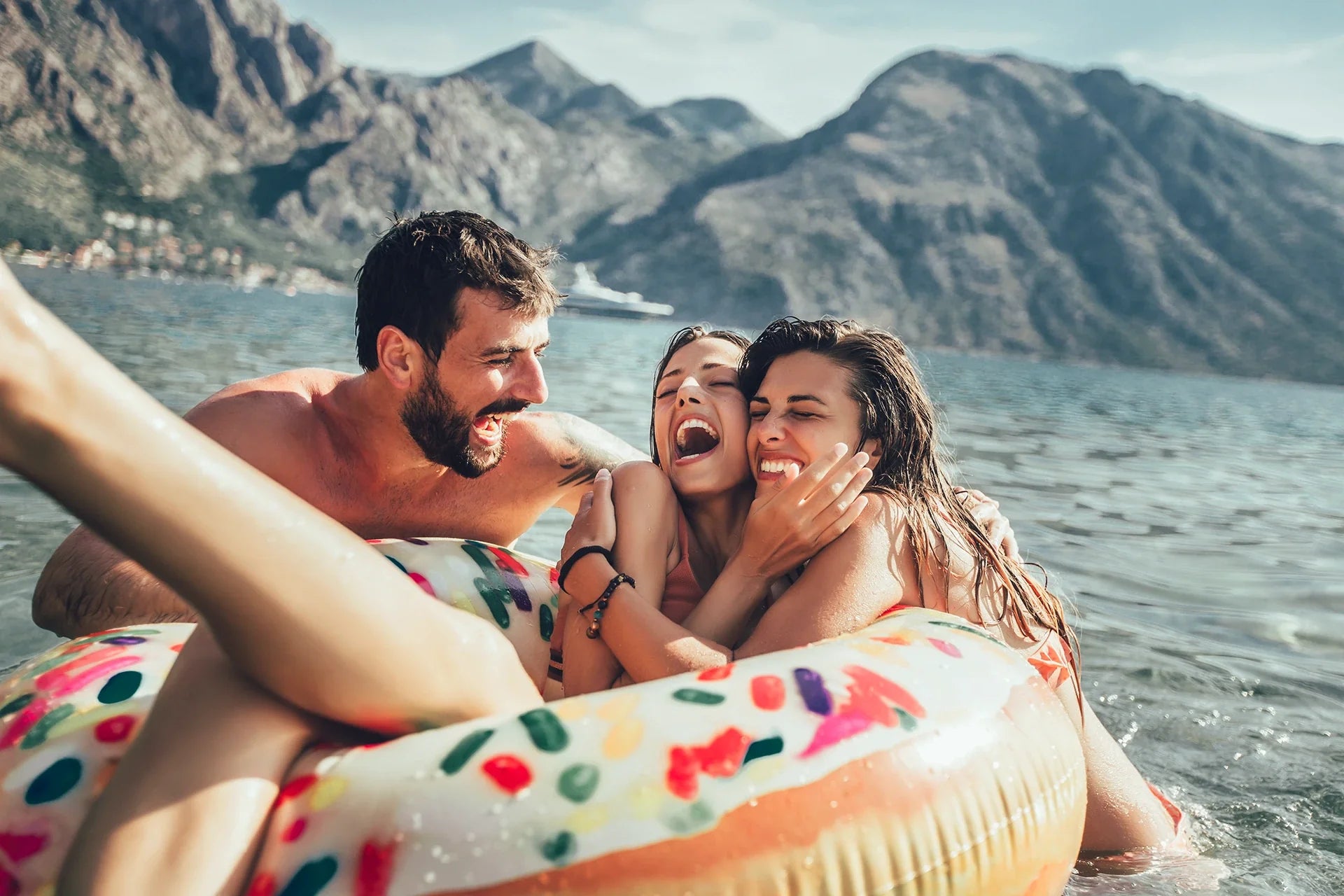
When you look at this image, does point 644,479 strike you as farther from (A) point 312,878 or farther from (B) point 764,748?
(A) point 312,878

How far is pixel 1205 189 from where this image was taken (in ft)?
503

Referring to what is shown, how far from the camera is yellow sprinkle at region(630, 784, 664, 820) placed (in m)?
1.86

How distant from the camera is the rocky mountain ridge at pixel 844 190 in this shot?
135 metres

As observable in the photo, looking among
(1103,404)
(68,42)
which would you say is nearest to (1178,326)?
(1103,404)

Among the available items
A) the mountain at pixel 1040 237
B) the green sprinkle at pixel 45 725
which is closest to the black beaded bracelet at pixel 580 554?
the green sprinkle at pixel 45 725

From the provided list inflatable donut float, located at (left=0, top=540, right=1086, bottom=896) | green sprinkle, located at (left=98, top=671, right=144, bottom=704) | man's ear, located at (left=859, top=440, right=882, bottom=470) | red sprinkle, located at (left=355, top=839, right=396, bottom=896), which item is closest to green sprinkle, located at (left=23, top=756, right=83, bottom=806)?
inflatable donut float, located at (left=0, top=540, right=1086, bottom=896)

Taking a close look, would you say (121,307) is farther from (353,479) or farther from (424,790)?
(424,790)

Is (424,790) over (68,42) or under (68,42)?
under

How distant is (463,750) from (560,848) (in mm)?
265

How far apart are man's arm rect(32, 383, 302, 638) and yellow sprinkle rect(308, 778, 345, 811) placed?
5.34 ft

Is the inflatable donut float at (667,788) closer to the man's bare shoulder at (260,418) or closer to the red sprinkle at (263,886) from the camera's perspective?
the red sprinkle at (263,886)

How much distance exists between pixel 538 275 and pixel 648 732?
2.52 meters

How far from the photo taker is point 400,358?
4066mm

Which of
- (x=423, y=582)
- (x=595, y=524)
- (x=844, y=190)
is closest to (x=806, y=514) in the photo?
(x=595, y=524)
